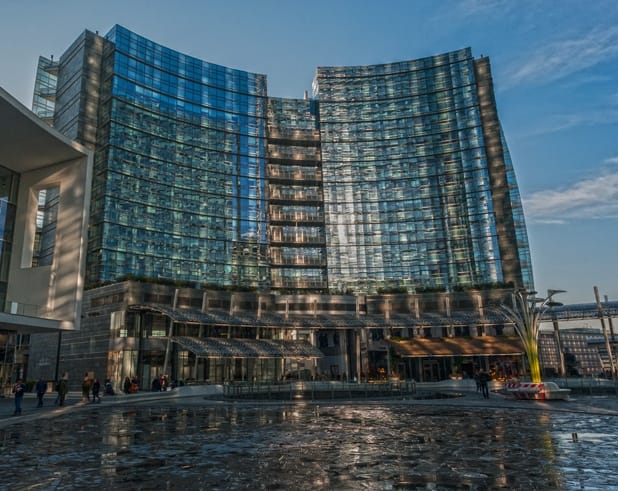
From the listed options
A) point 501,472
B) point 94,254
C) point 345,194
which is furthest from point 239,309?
point 501,472

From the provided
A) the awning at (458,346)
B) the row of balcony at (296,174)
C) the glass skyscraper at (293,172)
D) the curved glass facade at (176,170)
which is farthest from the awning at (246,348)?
the row of balcony at (296,174)

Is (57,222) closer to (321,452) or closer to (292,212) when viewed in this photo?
(321,452)

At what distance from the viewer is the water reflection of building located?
58.2 m

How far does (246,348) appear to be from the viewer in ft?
184

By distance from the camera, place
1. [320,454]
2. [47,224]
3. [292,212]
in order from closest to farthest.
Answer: [320,454] < [47,224] < [292,212]

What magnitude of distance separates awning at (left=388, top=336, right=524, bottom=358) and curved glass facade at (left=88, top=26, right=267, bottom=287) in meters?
23.3

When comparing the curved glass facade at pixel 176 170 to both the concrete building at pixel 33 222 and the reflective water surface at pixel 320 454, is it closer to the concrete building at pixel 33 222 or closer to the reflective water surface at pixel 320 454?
the concrete building at pixel 33 222

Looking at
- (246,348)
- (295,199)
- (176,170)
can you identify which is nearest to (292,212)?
(295,199)

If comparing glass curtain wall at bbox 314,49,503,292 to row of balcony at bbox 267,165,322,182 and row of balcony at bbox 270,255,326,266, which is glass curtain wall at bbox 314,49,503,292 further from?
row of balcony at bbox 270,255,326,266

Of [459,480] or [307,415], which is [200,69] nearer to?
[307,415]

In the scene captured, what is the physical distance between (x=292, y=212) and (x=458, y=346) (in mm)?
31984

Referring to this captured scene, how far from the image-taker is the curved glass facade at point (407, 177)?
6988cm

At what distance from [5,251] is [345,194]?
165 feet

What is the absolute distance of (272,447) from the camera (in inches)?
504
